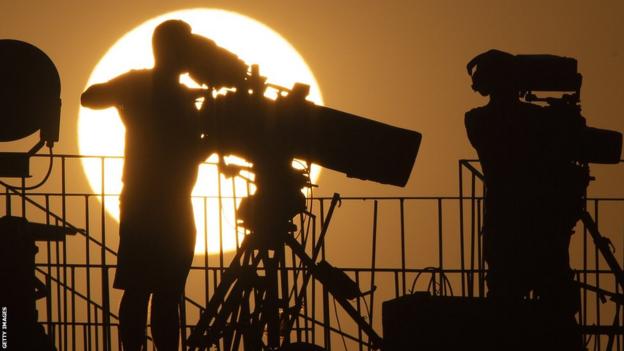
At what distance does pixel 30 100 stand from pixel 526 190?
2849 mm

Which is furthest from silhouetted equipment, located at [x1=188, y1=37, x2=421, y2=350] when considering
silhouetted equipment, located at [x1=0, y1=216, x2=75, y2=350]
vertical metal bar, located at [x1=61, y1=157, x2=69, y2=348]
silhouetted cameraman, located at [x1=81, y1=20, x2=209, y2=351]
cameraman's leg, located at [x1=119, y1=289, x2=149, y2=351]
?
vertical metal bar, located at [x1=61, y1=157, x2=69, y2=348]

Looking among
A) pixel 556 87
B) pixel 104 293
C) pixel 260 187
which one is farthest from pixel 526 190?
pixel 104 293

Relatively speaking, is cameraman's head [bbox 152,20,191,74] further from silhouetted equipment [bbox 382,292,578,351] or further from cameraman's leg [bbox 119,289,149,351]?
silhouetted equipment [bbox 382,292,578,351]

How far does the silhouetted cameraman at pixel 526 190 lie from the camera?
192 inches

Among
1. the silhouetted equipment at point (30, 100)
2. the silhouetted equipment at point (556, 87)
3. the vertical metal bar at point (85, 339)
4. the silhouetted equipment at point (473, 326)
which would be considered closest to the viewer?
the silhouetted equipment at point (473, 326)

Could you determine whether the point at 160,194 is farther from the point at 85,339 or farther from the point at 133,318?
A: the point at 85,339

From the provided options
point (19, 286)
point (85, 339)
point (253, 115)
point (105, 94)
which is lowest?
point (85, 339)

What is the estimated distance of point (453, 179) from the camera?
8.09 metres

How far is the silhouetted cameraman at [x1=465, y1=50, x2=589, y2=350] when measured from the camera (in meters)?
4.87

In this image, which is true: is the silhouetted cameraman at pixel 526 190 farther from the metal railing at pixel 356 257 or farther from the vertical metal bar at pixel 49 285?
the vertical metal bar at pixel 49 285

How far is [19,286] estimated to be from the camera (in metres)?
Answer: 5.18

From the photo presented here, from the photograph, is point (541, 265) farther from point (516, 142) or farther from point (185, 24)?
point (185, 24)

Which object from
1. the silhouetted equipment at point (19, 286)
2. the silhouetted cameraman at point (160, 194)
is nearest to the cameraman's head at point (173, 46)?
the silhouetted cameraman at point (160, 194)

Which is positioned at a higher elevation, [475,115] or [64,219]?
[475,115]
